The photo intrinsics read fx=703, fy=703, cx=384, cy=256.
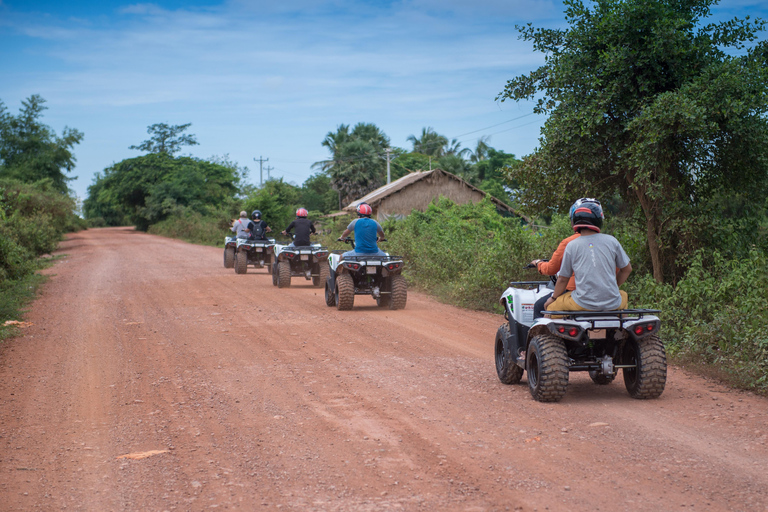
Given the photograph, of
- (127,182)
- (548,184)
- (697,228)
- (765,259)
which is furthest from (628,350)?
(127,182)

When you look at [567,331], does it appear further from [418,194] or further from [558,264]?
[418,194]

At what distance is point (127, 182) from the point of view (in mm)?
60969

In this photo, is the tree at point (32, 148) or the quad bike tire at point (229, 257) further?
the tree at point (32, 148)

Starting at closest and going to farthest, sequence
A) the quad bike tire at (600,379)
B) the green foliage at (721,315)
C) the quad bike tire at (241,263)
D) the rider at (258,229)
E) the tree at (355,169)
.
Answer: the quad bike tire at (600,379) < the green foliage at (721,315) < the quad bike tire at (241,263) < the rider at (258,229) < the tree at (355,169)

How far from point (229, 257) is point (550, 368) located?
60.5ft

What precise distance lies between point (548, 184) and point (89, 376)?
7337 millimetres

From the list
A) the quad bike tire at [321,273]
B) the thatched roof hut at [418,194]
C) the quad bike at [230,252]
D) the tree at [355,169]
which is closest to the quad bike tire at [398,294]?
the quad bike tire at [321,273]

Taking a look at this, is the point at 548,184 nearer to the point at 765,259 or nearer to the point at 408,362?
the point at 765,259

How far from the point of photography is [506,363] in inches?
282


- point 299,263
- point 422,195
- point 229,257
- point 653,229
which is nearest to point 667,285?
point 653,229

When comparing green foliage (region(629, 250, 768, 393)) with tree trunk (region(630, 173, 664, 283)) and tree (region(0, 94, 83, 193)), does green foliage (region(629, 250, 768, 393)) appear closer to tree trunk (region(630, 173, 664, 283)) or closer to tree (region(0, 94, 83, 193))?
tree trunk (region(630, 173, 664, 283))

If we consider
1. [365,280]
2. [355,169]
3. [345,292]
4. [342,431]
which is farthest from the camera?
[355,169]

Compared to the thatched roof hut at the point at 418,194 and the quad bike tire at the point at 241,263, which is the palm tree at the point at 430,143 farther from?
the quad bike tire at the point at 241,263

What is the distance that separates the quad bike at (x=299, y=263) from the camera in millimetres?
17203
